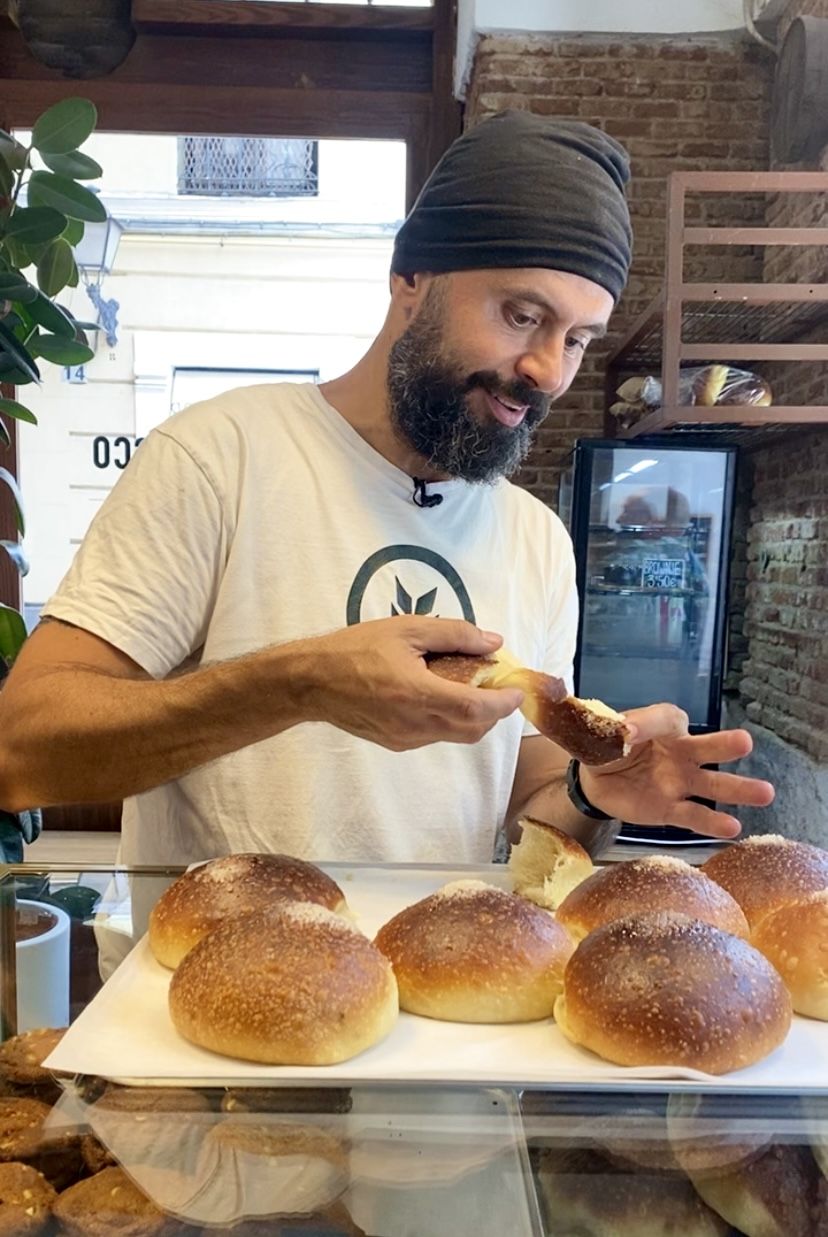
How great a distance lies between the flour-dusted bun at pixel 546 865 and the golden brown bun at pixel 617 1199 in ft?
1.31

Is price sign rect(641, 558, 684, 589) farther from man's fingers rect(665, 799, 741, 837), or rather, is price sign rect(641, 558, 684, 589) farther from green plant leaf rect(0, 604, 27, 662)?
man's fingers rect(665, 799, 741, 837)

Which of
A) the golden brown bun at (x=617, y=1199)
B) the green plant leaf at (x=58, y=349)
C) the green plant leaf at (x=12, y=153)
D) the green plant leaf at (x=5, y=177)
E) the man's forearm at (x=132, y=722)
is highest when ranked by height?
the green plant leaf at (x=12, y=153)

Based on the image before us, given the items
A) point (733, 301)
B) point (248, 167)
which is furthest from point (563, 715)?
point (248, 167)

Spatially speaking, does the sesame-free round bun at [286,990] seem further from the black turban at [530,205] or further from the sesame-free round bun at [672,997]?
the black turban at [530,205]

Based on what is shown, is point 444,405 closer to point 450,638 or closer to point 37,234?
point 450,638

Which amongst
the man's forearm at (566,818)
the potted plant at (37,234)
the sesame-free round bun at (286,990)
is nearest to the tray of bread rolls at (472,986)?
the sesame-free round bun at (286,990)

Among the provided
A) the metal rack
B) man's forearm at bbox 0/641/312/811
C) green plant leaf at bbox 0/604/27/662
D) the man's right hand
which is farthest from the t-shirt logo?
the metal rack

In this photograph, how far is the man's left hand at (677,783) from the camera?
1130 millimetres

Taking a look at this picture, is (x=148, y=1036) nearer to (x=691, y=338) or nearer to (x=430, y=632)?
(x=430, y=632)

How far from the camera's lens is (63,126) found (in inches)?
84.8

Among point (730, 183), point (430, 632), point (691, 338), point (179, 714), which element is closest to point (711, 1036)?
point (430, 632)

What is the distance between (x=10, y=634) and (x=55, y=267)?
2.96 ft

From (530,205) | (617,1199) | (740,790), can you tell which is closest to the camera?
(617,1199)

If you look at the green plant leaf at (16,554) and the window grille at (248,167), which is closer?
the green plant leaf at (16,554)
